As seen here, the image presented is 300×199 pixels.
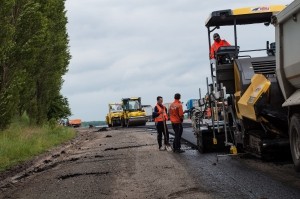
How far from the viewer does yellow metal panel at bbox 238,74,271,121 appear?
919 cm

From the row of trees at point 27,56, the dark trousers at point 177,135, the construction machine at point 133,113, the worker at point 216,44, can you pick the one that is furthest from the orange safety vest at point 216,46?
the construction machine at point 133,113

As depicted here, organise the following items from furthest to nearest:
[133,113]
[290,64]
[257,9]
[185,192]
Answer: [133,113]
[257,9]
[290,64]
[185,192]

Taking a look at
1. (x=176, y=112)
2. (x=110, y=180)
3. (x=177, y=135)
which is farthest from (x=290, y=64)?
(x=176, y=112)

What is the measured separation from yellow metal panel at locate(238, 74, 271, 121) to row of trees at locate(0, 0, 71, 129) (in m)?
8.98

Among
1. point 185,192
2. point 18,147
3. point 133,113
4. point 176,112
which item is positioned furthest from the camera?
point 133,113

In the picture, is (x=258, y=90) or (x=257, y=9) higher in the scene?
(x=257, y=9)

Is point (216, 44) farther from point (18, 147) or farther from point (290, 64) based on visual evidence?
point (18, 147)

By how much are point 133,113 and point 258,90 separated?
1280 inches

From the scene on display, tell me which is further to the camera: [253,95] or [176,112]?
[176,112]

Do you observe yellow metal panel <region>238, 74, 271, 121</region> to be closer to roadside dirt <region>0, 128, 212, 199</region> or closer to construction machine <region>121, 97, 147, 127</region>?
roadside dirt <region>0, 128, 212, 199</region>

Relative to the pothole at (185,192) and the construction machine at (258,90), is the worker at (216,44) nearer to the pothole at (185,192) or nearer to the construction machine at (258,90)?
the construction machine at (258,90)

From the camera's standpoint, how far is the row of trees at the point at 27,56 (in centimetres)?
1750

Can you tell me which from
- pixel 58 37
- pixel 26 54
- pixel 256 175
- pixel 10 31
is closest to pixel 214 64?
pixel 256 175

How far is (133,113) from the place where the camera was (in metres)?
41.7
